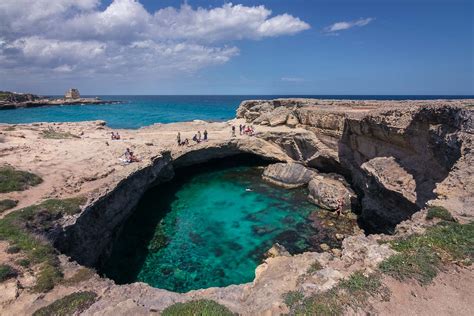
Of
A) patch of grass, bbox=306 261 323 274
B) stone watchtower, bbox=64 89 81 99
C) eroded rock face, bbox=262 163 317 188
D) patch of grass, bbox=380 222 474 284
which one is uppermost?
stone watchtower, bbox=64 89 81 99

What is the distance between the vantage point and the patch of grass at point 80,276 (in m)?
11.1

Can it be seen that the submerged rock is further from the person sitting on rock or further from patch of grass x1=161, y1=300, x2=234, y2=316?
patch of grass x1=161, y1=300, x2=234, y2=316

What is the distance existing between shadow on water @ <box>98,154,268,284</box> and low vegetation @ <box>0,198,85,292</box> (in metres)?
4.46

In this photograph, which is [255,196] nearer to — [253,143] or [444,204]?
[253,143]

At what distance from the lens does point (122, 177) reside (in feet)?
69.1

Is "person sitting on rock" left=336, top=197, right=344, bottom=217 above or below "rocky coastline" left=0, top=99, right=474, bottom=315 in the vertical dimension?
below

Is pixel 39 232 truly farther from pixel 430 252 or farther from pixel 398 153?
pixel 398 153

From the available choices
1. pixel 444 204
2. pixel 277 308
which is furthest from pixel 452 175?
pixel 277 308

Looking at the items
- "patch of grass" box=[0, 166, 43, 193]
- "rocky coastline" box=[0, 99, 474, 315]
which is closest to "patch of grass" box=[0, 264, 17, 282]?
"rocky coastline" box=[0, 99, 474, 315]

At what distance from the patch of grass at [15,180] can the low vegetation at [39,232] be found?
130 inches

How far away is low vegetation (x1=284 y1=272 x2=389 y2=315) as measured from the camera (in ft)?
28.9

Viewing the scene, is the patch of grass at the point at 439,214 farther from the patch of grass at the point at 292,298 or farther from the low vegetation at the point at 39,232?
the low vegetation at the point at 39,232

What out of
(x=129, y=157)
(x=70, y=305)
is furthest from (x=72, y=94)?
(x=70, y=305)

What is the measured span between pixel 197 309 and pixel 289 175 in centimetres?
2378
